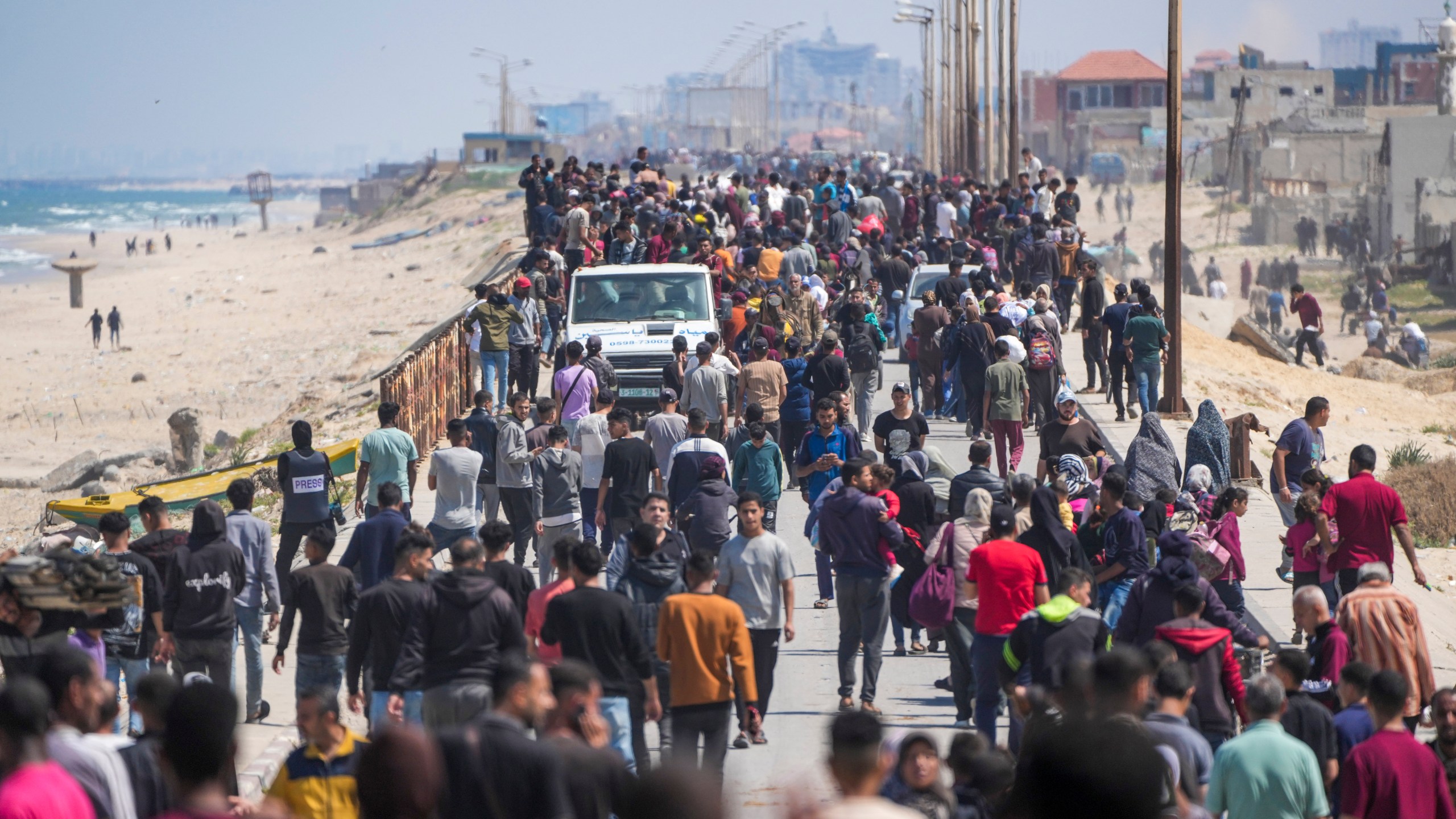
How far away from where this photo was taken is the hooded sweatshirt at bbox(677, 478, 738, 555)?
34.2 feet

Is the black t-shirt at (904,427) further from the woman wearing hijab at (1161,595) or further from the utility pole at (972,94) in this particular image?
the utility pole at (972,94)

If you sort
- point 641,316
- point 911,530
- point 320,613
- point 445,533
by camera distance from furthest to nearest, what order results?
point 641,316 → point 445,533 → point 911,530 → point 320,613

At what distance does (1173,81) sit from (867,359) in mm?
6145

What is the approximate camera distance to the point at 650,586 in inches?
326

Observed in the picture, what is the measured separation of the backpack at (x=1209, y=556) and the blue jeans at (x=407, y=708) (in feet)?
17.1

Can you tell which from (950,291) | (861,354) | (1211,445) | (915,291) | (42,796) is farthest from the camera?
(915,291)

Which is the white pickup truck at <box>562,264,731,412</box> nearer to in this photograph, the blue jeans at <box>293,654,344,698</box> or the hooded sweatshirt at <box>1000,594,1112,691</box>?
the blue jeans at <box>293,654,344,698</box>

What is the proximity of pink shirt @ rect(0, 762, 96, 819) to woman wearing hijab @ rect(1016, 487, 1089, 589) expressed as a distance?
18.6ft

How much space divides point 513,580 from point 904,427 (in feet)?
15.3

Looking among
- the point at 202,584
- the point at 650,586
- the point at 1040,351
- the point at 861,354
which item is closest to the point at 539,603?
the point at 650,586

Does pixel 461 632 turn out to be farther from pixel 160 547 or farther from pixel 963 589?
pixel 963 589

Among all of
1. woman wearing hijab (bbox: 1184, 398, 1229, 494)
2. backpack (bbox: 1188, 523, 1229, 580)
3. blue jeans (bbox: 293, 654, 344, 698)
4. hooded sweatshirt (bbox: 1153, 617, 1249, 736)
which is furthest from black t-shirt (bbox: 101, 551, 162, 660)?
woman wearing hijab (bbox: 1184, 398, 1229, 494)

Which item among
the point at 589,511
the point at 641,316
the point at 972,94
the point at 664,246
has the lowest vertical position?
the point at 589,511

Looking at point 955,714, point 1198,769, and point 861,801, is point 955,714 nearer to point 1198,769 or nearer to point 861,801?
point 1198,769
